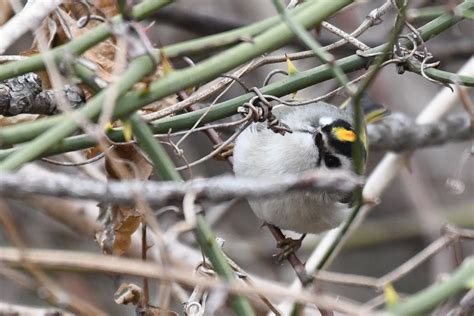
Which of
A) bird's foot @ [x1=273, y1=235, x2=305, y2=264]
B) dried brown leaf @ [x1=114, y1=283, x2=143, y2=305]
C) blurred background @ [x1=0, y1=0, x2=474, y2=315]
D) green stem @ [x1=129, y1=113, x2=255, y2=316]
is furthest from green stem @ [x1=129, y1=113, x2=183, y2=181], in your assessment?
blurred background @ [x1=0, y1=0, x2=474, y2=315]

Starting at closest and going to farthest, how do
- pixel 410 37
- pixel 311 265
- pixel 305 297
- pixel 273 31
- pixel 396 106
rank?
1. pixel 305 297
2. pixel 273 31
3. pixel 410 37
4. pixel 311 265
5. pixel 396 106

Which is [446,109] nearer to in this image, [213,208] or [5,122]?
[213,208]

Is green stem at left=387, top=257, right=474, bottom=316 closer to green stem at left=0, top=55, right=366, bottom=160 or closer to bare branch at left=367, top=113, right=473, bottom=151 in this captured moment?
green stem at left=0, top=55, right=366, bottom=160

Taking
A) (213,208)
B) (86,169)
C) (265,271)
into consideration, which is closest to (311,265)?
(86,169)

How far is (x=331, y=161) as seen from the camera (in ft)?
5.68

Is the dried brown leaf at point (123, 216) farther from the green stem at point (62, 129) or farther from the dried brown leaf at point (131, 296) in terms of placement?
the green stem at point (62, 129)

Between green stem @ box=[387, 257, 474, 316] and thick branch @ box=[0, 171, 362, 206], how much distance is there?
0.12 m

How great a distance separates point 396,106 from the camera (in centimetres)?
339

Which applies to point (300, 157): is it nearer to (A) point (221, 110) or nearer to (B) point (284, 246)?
(B) point (284, 246)

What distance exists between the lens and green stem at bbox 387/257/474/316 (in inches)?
28.6

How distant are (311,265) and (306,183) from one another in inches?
44.8

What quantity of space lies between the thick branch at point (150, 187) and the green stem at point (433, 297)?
117 mm

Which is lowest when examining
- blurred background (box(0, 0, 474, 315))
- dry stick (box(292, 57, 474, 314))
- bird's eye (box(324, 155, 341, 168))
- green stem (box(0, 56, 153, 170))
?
green stem (box(0, 56, 153, 170))

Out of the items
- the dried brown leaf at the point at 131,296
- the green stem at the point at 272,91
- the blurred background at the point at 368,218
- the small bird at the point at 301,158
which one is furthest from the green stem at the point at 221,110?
the blurred background at the point at 368,218
